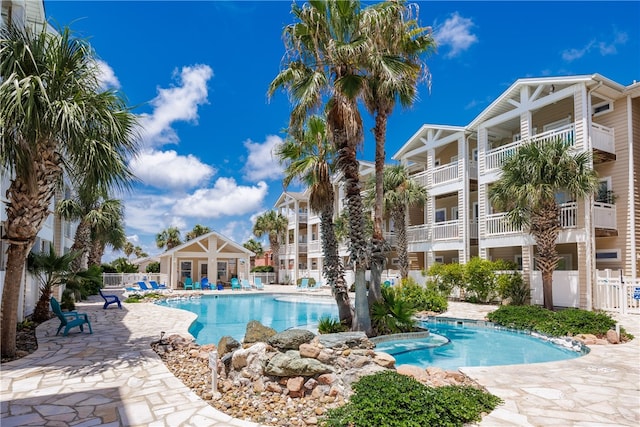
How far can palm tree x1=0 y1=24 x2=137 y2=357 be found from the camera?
7027 millimetres

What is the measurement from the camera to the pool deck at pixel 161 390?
490 centimetres

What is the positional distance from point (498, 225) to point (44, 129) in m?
18.3

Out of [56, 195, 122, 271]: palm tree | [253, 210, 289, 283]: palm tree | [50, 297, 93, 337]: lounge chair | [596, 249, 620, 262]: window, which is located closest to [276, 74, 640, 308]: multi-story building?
[596, 249, 620, 262]: window

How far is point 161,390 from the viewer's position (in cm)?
608

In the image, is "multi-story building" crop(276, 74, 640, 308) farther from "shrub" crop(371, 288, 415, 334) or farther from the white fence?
"shrub" crop(371, 288, 415, 334)

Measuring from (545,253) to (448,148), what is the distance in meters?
11.9

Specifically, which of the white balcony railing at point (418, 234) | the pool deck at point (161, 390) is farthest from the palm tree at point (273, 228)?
the pool deck at point (161, 390)

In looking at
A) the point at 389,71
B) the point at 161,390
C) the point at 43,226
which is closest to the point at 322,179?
the point at 389,71

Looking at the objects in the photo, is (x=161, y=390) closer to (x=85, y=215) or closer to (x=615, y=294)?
(x=615, y=294)

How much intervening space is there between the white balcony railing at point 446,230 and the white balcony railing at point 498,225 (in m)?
2.45

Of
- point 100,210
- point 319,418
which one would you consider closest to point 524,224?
point 319,418

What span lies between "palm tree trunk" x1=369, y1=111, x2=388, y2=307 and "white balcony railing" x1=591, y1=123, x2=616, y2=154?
9.44 m

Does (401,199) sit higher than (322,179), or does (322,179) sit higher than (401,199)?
(401,199)

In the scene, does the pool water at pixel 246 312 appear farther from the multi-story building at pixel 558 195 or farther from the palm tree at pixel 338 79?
the multi-story building at pixel 558 195
